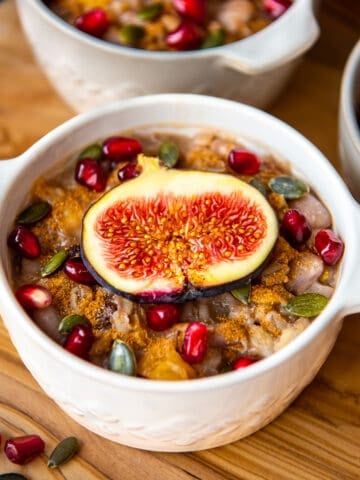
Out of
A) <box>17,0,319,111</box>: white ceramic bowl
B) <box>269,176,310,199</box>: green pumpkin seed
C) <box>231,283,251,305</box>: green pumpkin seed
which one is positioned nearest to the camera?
<box>231,283,251,305</box>: green pumpkin seed

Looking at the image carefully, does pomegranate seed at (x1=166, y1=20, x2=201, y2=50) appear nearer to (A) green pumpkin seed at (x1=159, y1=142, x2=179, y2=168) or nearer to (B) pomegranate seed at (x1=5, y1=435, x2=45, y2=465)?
(A) green pumpkin seed at (x1=159, y1=142, x2=179, y2=168)

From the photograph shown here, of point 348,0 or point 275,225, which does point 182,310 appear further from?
point 348,0

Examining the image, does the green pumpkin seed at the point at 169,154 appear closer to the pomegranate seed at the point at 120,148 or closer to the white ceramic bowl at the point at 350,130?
the pomegranate seed at the point at 120,148

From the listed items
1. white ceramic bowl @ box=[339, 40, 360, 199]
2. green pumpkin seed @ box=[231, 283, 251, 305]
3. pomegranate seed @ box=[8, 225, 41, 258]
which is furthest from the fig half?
white ceramic bowl @ box=[339, 40, 360, 199]

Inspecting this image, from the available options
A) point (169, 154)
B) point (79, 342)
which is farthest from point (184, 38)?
point (79, 342)

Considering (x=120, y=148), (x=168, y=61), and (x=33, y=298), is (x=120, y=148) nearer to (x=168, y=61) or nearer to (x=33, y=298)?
(x=168, y=61)

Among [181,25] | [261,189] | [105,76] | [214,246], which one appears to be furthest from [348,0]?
[214,246]

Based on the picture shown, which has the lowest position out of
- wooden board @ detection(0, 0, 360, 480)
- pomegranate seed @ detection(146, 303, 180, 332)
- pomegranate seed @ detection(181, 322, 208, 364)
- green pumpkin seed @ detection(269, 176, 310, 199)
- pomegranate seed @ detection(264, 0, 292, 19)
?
wooden board @ detection(0, 0, 360, 480)
